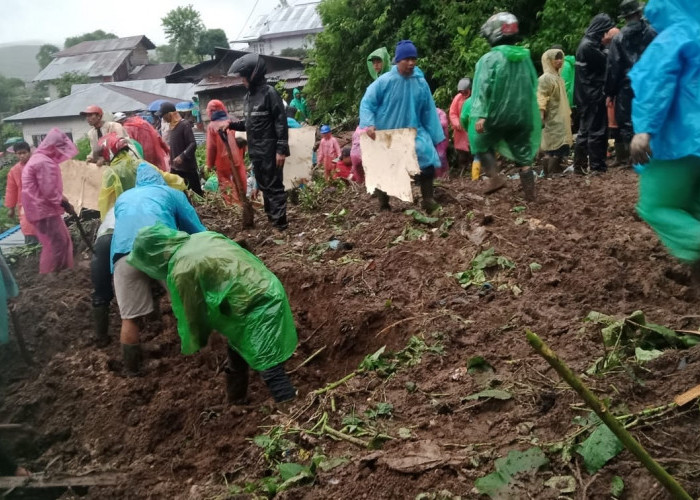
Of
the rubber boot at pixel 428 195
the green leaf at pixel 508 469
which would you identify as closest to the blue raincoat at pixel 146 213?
the rubber boot at pixel 428 195

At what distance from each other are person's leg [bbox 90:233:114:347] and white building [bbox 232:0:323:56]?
121 ft

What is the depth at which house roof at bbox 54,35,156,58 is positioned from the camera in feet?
81.4

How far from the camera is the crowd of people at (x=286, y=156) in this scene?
2811 mm

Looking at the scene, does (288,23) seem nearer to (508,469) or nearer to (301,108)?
(301,108)

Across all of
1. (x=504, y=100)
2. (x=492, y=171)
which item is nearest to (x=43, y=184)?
(x=492, y=171)

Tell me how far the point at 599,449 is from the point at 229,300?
2.18m

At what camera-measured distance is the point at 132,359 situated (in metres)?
5.00

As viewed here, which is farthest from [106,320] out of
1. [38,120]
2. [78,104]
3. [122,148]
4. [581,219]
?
[78,104]

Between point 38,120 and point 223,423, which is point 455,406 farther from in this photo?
point 38,120

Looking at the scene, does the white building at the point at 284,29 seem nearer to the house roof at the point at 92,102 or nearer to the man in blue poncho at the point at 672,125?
the house roof at the point at 92,102

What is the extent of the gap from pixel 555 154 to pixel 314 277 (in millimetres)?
4229

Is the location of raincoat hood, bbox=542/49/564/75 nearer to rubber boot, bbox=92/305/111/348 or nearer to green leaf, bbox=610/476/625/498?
rubber boot, bbox=92/305/111/348

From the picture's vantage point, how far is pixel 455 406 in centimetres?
325

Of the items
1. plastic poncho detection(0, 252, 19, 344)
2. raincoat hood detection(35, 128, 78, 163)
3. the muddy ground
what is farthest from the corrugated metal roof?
→ the muddy ground
